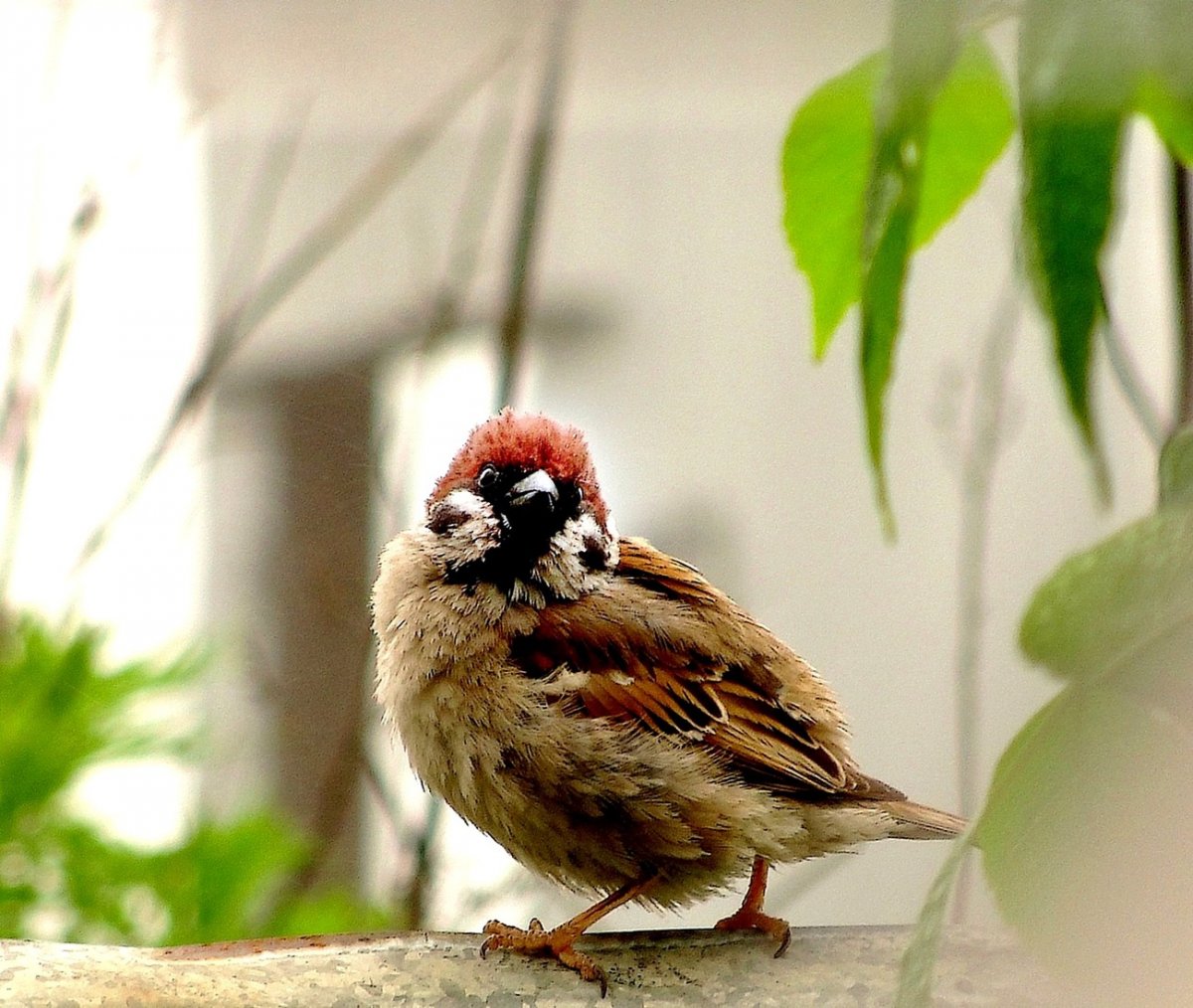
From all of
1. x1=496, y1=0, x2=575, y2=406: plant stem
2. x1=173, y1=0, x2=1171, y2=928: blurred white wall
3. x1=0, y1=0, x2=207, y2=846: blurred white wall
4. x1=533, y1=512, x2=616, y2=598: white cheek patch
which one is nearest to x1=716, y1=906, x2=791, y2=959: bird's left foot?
x1=533, y1=512, x2=616, y2=598: white cheek patch

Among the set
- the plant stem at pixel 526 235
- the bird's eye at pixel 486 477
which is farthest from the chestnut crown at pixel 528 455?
the plant stem at pixel 526 235

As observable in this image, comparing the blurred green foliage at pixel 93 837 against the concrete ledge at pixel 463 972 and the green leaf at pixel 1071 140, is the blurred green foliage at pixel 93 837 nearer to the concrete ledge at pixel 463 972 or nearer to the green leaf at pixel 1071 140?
the concrete ledge at pixel 463 972

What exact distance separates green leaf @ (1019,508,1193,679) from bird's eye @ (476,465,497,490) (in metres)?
0.37

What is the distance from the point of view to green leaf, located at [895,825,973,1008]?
0.24 metres

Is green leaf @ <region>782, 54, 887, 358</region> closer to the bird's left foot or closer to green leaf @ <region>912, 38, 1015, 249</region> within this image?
green leaf @ <region>912, 38, 1015, 249</region>

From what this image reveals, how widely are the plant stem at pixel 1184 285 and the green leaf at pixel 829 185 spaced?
0.38 feet

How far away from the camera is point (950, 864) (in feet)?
0.78

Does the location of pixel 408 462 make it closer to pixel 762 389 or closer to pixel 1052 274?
pixel 762 389

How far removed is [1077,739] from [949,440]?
39.7 inches

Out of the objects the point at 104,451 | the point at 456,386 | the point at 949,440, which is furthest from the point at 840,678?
the point at 104,451

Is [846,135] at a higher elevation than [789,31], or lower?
lower

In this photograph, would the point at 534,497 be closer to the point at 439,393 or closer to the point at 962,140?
the point at 962,140

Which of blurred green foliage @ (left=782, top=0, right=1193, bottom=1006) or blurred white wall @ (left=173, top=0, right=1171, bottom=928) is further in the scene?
blurred white wall @ (left=173, top=0, right=1171, bottom=928)

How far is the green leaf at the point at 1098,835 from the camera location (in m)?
0.24
